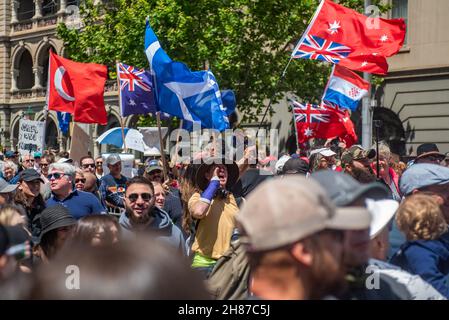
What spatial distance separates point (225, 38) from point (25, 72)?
2471cm

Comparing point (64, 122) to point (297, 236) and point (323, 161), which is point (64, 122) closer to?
point (323, 161)

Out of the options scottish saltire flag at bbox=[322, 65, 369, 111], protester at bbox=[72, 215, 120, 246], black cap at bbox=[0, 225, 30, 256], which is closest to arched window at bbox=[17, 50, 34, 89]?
scottish saltire flag at bbox=[322, 65, 369, 111]

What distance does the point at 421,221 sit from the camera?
12.1 ft

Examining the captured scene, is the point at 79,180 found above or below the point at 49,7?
below

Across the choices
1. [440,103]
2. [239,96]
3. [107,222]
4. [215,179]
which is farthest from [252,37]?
[107,222]

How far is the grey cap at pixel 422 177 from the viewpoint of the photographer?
4.60m

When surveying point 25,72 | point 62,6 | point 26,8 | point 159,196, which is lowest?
point 159,196

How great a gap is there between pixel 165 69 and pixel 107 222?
19.0 ft

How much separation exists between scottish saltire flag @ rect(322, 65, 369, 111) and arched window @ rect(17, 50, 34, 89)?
1241 inches

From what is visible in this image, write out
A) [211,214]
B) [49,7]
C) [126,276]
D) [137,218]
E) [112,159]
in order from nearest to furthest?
[126,276], [137,218], [211,214], [112,159], [49,7]

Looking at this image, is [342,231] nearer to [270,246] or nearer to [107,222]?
[270,246]

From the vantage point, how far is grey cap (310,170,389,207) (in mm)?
2164

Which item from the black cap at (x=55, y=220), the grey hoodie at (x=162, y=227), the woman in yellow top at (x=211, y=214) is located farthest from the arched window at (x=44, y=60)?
the black cap at (x=55, y=220)

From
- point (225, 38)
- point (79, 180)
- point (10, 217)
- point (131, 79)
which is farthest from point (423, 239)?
point (225, 38)
